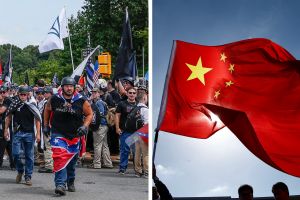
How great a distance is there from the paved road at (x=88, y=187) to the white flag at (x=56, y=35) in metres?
2.19

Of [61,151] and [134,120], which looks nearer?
[61,151]

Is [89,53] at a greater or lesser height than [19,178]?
greater

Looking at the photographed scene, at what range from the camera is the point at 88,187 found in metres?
6.12

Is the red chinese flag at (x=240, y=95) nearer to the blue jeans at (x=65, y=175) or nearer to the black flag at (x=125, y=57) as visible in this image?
the black flag at (x=125, y=57)

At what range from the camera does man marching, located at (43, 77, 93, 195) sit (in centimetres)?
552

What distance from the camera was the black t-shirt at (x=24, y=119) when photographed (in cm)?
629

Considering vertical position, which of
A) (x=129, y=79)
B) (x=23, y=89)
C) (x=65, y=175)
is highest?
(x=129, y=79)

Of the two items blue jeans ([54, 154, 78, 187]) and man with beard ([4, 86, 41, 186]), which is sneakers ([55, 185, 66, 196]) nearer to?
blue jeans ([54, 154, 78, 187])

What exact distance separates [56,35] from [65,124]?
353cm

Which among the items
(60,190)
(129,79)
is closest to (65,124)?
(60,190)

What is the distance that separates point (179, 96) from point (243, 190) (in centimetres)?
64

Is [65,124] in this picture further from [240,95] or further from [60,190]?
[240,95]

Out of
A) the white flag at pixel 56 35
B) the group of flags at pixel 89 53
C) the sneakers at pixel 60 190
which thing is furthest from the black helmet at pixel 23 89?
the white flag at pixel 56 35

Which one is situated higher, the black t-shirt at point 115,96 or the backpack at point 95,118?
the black t-shirt at point 115,96
